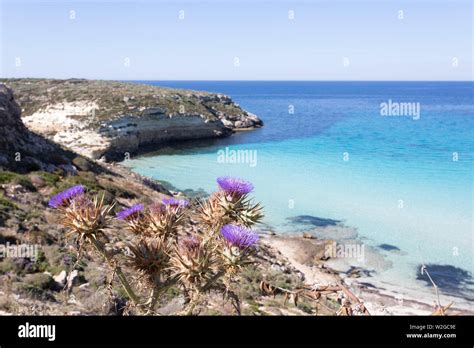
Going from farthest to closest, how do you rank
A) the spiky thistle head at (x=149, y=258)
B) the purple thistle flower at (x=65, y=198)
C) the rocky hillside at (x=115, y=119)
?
the rocky hillside at (x=115, y=119) < the purple thistle flower at (x=65, y=198) < the spiky thistle head at (x=149, y=258)

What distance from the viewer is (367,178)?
3678 cm

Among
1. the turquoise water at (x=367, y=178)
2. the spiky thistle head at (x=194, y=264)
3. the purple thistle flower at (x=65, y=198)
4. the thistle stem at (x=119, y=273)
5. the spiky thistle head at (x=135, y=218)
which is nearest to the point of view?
the thistle stem at (x=119, y=273)

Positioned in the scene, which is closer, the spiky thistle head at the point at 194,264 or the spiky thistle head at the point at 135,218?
the spiky thistle head at the point at 194,264

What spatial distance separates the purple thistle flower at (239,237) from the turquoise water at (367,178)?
1724 cm

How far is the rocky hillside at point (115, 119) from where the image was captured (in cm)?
4575

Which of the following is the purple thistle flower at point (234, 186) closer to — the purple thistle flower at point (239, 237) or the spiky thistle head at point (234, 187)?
the spiky thistle head at point (234, 187)

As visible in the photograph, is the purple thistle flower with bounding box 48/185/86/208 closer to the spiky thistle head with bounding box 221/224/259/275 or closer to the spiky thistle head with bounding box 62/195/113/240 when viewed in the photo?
the spiky thistle head with bounding box 62/195/113/240

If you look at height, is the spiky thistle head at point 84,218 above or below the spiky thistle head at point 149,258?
above

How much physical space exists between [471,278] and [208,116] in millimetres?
51182

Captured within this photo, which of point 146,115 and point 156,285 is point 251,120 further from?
point 156,285

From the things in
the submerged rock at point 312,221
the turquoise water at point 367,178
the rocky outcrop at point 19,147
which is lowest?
the submerged rock at point 312,221

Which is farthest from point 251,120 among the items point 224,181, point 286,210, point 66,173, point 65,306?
point 224,181

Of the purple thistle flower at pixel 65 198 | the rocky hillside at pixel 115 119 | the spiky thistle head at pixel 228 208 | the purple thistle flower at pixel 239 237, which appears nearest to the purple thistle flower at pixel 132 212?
the purple thistle flower at pixel 65 198

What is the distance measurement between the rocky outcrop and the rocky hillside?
60.1ft
